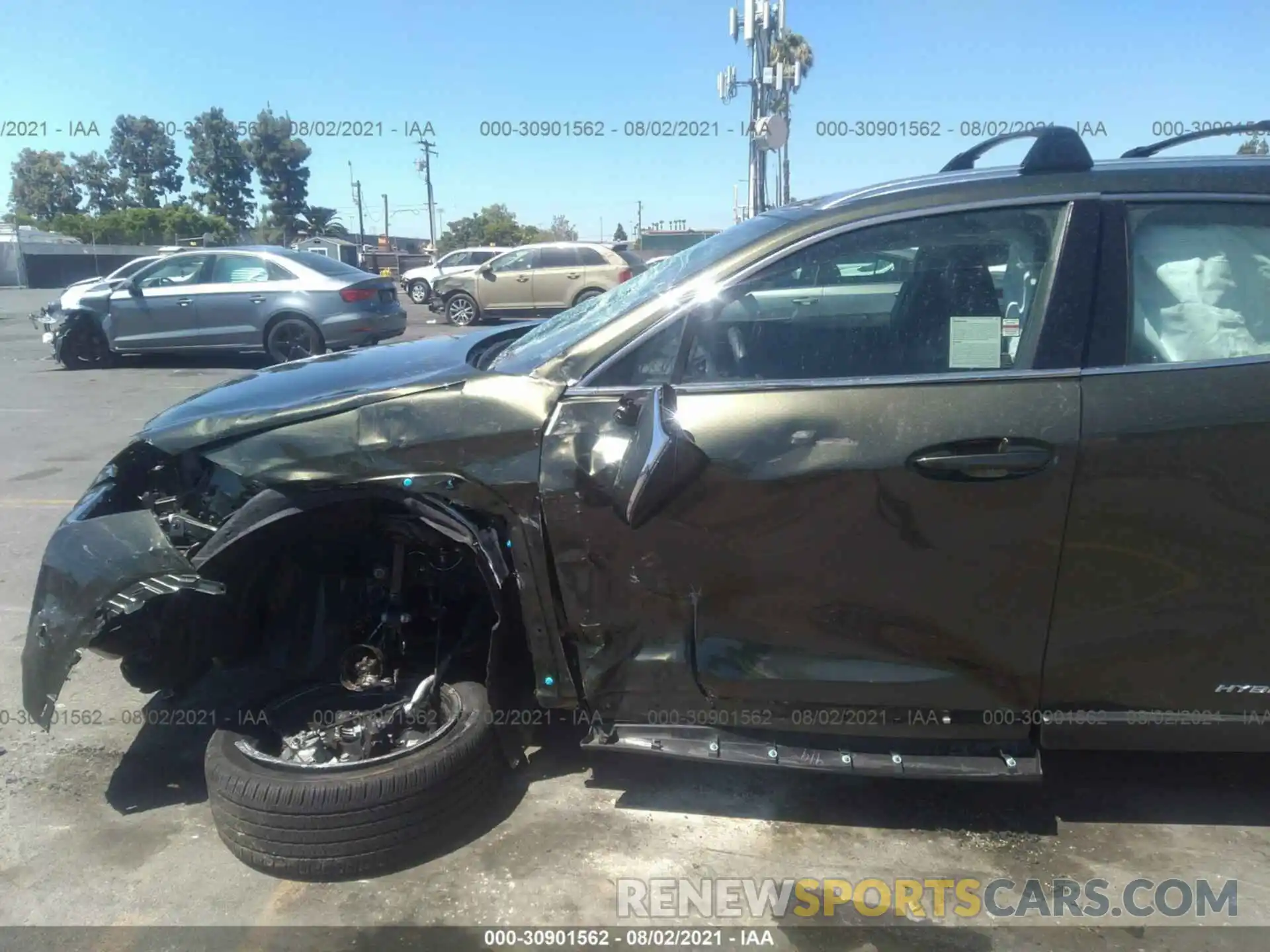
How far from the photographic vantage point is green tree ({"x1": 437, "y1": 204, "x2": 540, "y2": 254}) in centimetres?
7231

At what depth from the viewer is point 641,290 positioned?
3014mm

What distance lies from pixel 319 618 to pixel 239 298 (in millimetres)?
11616

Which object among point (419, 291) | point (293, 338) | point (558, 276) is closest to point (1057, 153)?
point (293, 338)

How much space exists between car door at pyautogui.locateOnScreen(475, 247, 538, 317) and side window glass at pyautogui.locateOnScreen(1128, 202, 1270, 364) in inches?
736

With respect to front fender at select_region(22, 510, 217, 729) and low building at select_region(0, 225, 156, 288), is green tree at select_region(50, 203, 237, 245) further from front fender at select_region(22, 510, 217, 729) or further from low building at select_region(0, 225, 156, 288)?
front fender at select_region(22, 510, 217, 729)

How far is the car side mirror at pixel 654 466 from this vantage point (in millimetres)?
2551

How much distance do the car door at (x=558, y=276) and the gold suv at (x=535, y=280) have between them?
0.05 feet

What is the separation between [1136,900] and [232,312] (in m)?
13.6

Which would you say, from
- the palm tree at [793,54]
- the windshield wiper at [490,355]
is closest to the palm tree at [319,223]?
A: the palm tree at [793,54]

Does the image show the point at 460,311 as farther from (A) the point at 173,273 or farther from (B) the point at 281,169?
(B) the point at 281,169

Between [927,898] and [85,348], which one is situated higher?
[85,348]

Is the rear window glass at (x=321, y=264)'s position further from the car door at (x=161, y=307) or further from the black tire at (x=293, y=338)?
the car door at (x=161, y=307)

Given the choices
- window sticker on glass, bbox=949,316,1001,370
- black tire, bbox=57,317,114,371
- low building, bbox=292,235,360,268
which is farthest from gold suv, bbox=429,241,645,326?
window sticker on glass, bbox=949,316,1001,370

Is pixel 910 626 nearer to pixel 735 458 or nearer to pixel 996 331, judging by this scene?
pixel 735 458
